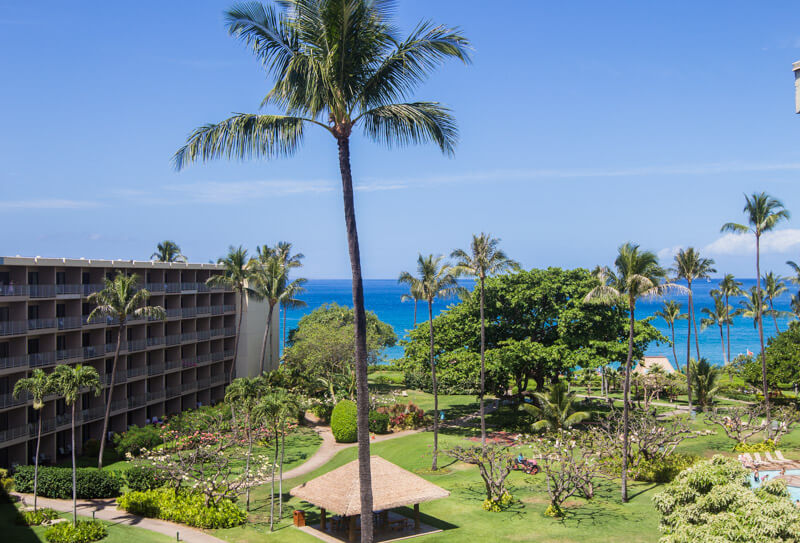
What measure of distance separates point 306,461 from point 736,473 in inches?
1269

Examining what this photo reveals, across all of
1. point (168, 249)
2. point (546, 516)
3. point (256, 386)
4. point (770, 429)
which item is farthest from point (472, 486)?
point (168, 249)

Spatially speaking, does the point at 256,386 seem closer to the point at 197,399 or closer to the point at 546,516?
the point at 546,516

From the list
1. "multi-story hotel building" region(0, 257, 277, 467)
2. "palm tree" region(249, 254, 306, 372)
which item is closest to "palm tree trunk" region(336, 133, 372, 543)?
"multi-story hotel building" region(0, 257, 277, 467)

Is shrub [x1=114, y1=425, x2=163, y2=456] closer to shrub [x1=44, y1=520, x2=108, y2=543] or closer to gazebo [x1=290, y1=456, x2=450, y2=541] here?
shrub [x1=44, y1=520, x2=108, y2=543]

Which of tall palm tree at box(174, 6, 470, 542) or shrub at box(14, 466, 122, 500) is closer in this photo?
tall palm tree at box(174, 6, 470, 542)

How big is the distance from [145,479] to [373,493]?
1466cm

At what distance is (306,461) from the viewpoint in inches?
1767

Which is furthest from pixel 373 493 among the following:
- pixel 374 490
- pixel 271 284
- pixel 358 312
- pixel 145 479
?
pixel 271 284

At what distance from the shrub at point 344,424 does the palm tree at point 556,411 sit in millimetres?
13901

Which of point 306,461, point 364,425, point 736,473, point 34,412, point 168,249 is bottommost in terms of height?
point 306,461

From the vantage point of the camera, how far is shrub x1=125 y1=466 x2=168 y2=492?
36.1 metres

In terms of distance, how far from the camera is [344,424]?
163 feet

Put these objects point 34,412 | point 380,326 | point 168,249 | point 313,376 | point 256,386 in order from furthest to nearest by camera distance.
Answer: point 380,326 → point 168,249 → point 313,376 → point 34,412 → point 256,386

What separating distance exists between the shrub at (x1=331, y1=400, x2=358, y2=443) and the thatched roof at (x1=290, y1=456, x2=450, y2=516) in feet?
59.3
